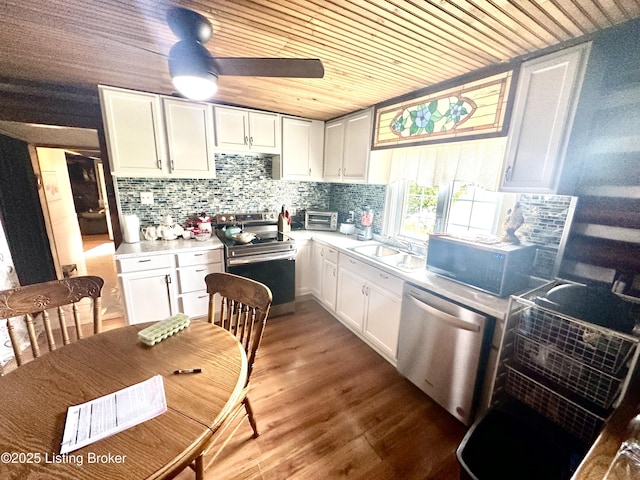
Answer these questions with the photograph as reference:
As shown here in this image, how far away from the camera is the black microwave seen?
148 cm

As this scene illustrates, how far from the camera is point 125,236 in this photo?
2531 millimetres

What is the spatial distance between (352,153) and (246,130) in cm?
121

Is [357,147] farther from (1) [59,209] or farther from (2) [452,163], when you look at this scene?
(1) [59,209]

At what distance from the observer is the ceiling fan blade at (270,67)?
1129 millimetres

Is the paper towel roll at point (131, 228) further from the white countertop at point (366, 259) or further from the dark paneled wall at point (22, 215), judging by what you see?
the dark paneled wall at point (22, 215)

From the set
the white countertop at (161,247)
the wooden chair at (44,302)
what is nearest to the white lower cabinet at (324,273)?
the white countertop at (161,247)

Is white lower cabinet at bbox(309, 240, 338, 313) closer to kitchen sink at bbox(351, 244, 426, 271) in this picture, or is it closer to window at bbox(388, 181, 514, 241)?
kitchen sink at bbox(351, 244, 426, 271)

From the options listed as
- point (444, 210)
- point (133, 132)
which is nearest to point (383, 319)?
point (444, 210)

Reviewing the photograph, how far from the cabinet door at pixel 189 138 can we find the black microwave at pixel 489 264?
2.38 metres

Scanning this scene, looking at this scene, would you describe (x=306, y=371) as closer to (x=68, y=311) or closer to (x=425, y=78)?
(x=425, y=78)

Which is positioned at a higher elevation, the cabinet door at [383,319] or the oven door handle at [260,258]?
the oven door handle at [260,258]

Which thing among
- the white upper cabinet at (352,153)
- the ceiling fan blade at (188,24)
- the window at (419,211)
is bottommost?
the window at (419,211)

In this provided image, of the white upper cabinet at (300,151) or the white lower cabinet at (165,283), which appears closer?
the white lower cabinet at (165,283)

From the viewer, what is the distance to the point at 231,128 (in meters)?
2.74
